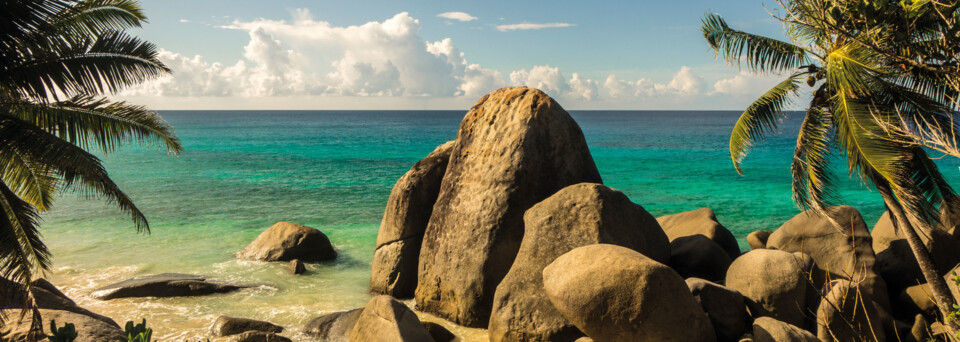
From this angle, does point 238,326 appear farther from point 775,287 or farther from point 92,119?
point 775,287

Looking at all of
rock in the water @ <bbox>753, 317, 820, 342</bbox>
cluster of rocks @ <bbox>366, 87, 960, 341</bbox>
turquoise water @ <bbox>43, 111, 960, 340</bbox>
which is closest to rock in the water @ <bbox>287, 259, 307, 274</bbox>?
Answer: turquoise water @ <bbox>43, 111, 960, 340</bbox>

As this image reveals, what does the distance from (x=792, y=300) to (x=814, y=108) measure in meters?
3.29

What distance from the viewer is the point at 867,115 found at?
342 inches

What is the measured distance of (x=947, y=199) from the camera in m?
9.27

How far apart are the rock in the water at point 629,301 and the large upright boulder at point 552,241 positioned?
1310mm

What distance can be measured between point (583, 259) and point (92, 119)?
7883 mm

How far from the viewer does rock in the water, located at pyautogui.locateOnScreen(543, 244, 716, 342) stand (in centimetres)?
717

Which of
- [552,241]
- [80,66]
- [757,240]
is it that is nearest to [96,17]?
[80,66]

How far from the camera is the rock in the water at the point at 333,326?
963 cm

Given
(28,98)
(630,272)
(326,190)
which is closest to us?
(630,272)

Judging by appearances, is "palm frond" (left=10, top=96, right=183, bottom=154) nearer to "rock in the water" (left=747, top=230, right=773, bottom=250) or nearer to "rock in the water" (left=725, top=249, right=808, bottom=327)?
"rock in the water" (left=725, top=249, right=808, bottom=327)

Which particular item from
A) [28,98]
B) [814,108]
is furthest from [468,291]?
[28,98]

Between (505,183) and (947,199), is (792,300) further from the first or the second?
(505,183)

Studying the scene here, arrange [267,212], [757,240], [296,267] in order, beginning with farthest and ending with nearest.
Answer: [267,212] → [296,267] → [757,240]
